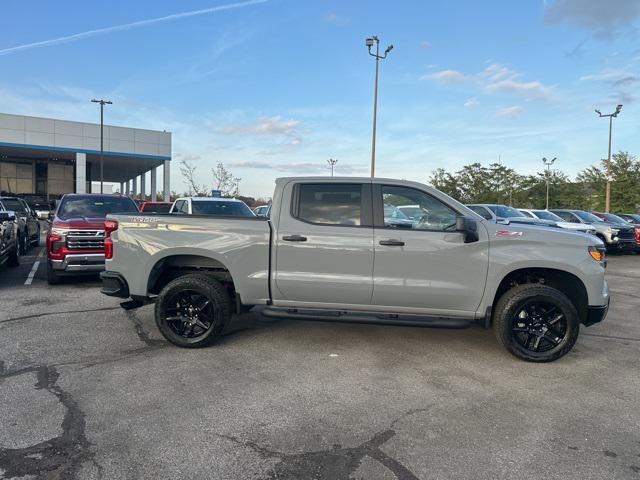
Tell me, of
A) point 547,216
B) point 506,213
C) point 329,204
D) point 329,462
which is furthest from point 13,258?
point 547,216

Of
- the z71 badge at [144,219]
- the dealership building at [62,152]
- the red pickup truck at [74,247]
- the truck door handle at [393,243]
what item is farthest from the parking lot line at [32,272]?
the dealership building at [62,152]

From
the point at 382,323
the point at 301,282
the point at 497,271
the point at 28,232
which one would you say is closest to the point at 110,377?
the point at 301,282

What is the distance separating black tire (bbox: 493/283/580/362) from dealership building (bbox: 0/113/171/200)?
126ft

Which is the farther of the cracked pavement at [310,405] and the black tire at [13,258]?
the black tire at [13,258]

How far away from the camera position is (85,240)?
8.81 meters

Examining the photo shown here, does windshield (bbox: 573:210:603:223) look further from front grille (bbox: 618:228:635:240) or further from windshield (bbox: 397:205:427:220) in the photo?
windshield (bbox: 397:205:427:220)

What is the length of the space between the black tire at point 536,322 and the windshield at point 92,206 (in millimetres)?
7635

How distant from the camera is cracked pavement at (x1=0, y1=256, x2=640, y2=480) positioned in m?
3.10

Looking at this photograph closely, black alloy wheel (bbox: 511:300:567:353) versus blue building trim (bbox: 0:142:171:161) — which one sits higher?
blue building trim (bbox: 0:142:171:161)

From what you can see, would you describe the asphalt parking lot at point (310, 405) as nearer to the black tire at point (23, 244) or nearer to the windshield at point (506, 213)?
the black tire at point (23, 244)

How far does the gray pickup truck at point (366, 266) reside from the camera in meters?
5.02

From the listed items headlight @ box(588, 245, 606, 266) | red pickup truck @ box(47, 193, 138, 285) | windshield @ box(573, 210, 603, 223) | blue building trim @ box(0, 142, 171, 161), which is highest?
blue building trim @ box(0, 142, 171, 161)

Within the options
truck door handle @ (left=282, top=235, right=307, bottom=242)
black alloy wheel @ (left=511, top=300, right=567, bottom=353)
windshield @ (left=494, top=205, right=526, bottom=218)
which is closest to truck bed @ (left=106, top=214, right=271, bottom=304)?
truck door handle @ (left=282, top=235, right=307, bottom=242)

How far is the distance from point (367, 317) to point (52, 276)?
22.1 ft
